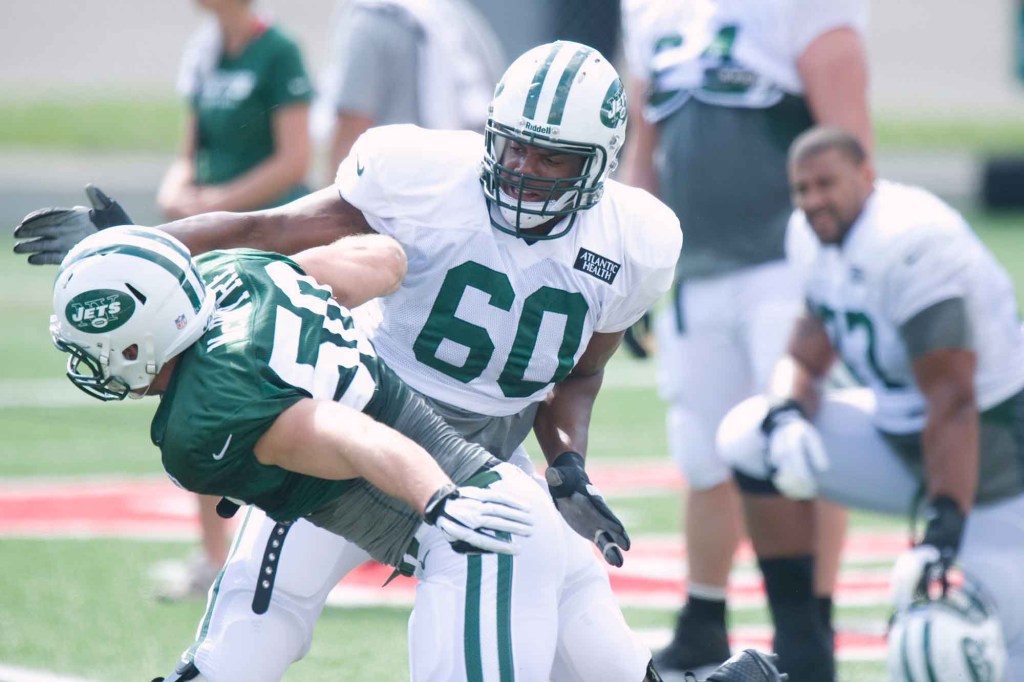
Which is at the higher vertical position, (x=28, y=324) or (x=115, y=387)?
(x=115, y=387)

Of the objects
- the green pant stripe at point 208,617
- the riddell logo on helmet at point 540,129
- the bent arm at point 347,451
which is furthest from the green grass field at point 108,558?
the riddell logo on helmet at point 540,129

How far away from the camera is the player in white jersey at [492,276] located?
11.1ft

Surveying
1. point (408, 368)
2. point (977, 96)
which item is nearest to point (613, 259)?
point (408, 368)

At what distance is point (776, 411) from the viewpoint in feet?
14.9

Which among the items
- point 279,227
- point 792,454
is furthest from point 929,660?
point 279,227

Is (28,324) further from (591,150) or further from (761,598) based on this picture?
(591,150)

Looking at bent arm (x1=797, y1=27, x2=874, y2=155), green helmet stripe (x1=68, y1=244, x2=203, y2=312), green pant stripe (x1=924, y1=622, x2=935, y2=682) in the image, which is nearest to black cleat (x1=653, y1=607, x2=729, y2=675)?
green pant stripe (x1=924, y1=622, x2=935, y2=682)

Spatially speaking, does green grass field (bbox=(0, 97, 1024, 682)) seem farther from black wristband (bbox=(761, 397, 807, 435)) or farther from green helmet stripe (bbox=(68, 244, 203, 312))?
green helmet stripe (bbox=(68, 244, 203, 312))

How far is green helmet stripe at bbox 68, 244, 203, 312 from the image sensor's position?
10.0 feet

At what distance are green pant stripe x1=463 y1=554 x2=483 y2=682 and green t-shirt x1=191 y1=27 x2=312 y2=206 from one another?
9.39ft

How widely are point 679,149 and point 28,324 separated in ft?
26.0

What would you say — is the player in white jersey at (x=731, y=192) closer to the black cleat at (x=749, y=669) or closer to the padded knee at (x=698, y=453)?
the padded knee at (x=698, y=453)

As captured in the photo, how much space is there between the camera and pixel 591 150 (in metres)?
3.41

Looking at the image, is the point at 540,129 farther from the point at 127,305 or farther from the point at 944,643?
the point at 944,643
